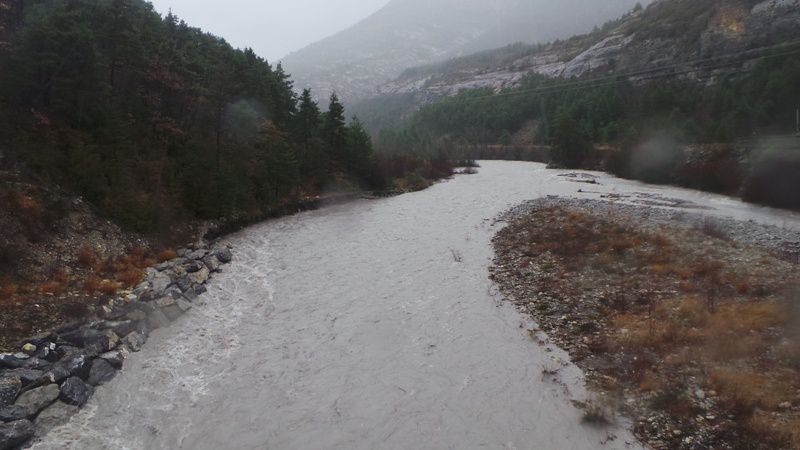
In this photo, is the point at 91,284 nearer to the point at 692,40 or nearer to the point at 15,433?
the point at 15,433

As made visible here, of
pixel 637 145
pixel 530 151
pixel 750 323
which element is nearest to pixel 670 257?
pixel 750 323

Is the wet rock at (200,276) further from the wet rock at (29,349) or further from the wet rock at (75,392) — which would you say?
the wet rock at (75,392)

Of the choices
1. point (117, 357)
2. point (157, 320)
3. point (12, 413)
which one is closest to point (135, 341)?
point (117, 357)

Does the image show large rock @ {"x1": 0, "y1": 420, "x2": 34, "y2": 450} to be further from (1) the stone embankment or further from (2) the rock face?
(2) the rock face

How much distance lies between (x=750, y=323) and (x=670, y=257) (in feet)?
25.5

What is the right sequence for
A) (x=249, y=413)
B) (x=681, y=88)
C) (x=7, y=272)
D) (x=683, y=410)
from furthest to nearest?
(x=681, y=88) → (x=7, y=272) → (x=249, y=413) → (x=683, y=410)

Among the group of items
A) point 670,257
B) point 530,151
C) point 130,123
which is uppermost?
point 130,123

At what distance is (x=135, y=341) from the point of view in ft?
53.0

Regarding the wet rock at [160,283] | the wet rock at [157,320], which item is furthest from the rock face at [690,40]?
the wet rock at [157,320]

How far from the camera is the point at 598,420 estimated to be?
1194 centimetres

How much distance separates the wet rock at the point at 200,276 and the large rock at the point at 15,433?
11.6 m

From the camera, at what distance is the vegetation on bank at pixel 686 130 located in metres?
43.6

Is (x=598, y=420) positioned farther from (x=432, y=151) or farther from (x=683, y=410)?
(x=432, y=151)

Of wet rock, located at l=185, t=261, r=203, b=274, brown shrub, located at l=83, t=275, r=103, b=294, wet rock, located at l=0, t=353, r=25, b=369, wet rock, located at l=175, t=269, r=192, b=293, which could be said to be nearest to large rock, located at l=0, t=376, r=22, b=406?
wet rock, located at l=0, t=353, r=25, b=369
